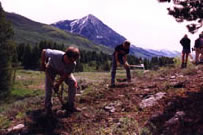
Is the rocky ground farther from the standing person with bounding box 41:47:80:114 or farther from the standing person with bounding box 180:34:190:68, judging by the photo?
the standing person with bounding box 180:34:190:68

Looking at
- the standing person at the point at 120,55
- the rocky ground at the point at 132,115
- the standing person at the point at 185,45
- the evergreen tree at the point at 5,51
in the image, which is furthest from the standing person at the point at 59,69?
the evergreen tree at the point at 5,51

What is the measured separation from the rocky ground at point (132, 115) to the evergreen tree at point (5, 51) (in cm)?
2979

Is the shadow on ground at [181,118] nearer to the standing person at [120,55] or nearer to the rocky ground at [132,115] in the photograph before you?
the rocky ground at [132,115]

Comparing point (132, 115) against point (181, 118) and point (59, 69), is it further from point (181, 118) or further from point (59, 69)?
point (59, 69)

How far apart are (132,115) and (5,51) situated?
3309cm

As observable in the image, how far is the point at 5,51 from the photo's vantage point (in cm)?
3744

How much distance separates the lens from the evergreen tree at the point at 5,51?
37.1 m

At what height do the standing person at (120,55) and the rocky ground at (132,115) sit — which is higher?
the standing person at (120,55)

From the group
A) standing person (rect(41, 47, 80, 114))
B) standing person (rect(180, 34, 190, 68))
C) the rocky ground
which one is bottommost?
the rocky ground

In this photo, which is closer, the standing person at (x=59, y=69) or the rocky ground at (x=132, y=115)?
the rocky ground at (x=132, y=115)

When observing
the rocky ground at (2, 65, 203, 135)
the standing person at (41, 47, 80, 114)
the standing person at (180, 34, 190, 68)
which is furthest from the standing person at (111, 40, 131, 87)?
the standing person at (180, 34, 190, 68)

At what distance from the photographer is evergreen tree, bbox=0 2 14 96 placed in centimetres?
3712

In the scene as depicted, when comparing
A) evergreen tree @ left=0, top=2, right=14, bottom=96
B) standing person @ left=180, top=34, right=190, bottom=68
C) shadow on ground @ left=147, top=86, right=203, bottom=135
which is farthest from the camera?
evergreen tree @ left=0, top=2, right=14, bottom=96

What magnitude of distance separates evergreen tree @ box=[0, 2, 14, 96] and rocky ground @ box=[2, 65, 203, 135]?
2979cm
